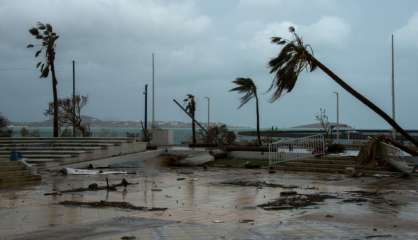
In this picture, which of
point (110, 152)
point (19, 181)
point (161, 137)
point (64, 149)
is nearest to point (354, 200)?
point (19, 181)

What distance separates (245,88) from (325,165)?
10396 mm

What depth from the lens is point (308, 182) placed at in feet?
62.3

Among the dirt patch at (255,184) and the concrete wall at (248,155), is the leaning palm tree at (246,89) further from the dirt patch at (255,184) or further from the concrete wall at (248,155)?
the dirt patch at (255,184)

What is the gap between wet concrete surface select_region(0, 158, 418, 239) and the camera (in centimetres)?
946

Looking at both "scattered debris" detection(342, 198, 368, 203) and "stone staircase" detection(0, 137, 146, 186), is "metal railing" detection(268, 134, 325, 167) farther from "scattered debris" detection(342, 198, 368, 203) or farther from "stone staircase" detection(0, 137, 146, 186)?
"scattered debris" detection(342, 198, 368, 203)

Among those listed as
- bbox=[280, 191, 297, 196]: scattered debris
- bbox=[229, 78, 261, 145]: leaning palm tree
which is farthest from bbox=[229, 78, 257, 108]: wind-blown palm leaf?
bbox=[280, 191, 297, 196]: scattered debris

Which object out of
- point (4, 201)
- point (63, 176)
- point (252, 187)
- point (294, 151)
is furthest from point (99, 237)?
point (294, 151)

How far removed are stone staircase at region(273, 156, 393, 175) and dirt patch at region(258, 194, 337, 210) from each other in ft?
24.4

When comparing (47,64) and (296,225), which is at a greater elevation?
(47,64)

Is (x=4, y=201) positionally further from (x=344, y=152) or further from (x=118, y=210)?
(x=344, y=152)

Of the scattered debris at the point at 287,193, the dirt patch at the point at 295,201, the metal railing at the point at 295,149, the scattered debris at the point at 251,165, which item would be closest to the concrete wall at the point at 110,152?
the scattered debris at the point at 251,165

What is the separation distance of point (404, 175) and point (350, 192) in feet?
18.1

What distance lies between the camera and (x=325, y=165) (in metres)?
23.7

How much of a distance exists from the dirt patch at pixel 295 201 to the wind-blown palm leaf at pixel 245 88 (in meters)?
18.4
